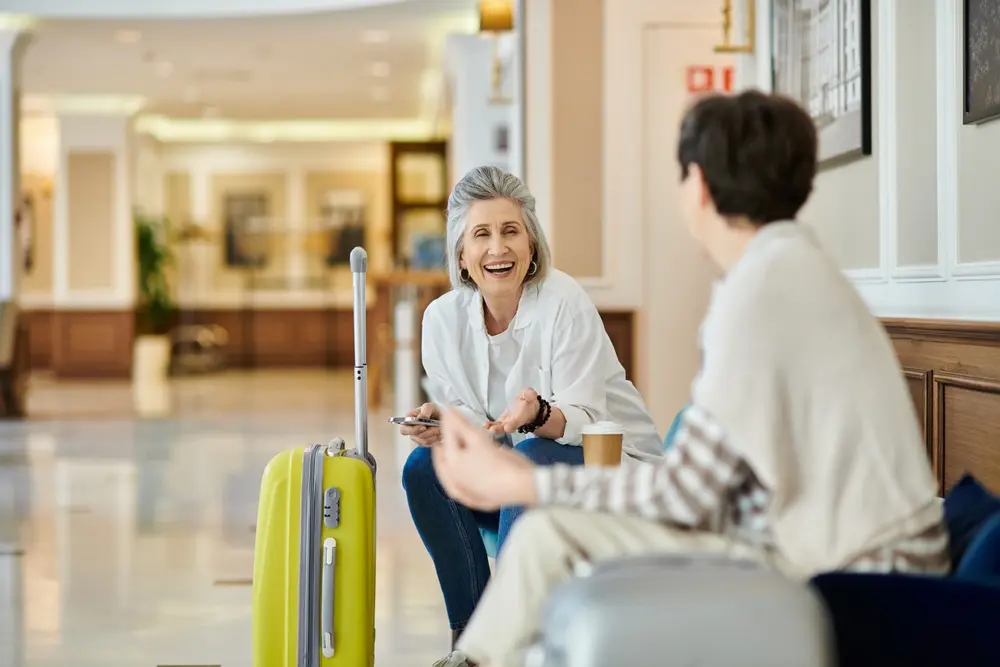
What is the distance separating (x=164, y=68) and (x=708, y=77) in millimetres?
7356

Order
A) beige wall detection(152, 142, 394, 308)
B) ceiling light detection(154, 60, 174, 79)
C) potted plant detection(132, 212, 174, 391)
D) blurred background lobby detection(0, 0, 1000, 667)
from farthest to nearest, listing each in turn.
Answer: beige wall detection(152, 142, 394, 308)
potted plant detection(132, 212, 174, 391)
ceiling light detection(154, 60, 174, 79)
blurred background lobby detection(0, 0, 1000, 667)

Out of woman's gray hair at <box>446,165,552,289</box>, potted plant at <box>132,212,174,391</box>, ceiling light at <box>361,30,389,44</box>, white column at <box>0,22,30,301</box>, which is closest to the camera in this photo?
woman's gray hair at <box>446,165,552,289</box>

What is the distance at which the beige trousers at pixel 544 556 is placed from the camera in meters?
1.45

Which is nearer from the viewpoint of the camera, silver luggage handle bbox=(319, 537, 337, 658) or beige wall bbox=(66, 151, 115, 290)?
silver luggage handle bbox=(319, 537, 337, 658)

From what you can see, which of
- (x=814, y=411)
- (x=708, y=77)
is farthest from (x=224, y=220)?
(x=814, y=411)

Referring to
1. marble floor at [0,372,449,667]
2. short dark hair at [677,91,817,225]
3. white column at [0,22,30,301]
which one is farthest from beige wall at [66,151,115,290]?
short dark hair at [677,91,817,225]

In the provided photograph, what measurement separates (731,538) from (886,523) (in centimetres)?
19

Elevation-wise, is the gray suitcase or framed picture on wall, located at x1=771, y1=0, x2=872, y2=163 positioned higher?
framed picture on wall, located at x1=771, y1=0, x2=872, y2=163

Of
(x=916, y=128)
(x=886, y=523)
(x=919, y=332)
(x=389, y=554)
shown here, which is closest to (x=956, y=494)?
(x=886, y=523)

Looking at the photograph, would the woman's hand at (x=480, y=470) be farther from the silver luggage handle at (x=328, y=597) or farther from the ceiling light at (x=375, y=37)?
the ceiling light at (x=375, y=37)

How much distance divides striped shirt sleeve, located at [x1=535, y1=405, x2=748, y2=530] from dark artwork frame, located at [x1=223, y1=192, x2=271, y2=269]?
51.5 feet

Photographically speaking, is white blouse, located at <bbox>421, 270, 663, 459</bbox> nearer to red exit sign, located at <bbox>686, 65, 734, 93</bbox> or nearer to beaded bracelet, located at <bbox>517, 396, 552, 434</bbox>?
beaded bracelet, located at <bbox>517, 396, 552, 434</bbox>

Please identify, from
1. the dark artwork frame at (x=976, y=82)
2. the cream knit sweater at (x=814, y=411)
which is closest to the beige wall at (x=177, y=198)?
the dark artwork frame at (x=976, y=82)

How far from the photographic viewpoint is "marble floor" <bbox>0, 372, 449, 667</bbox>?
3.30m
